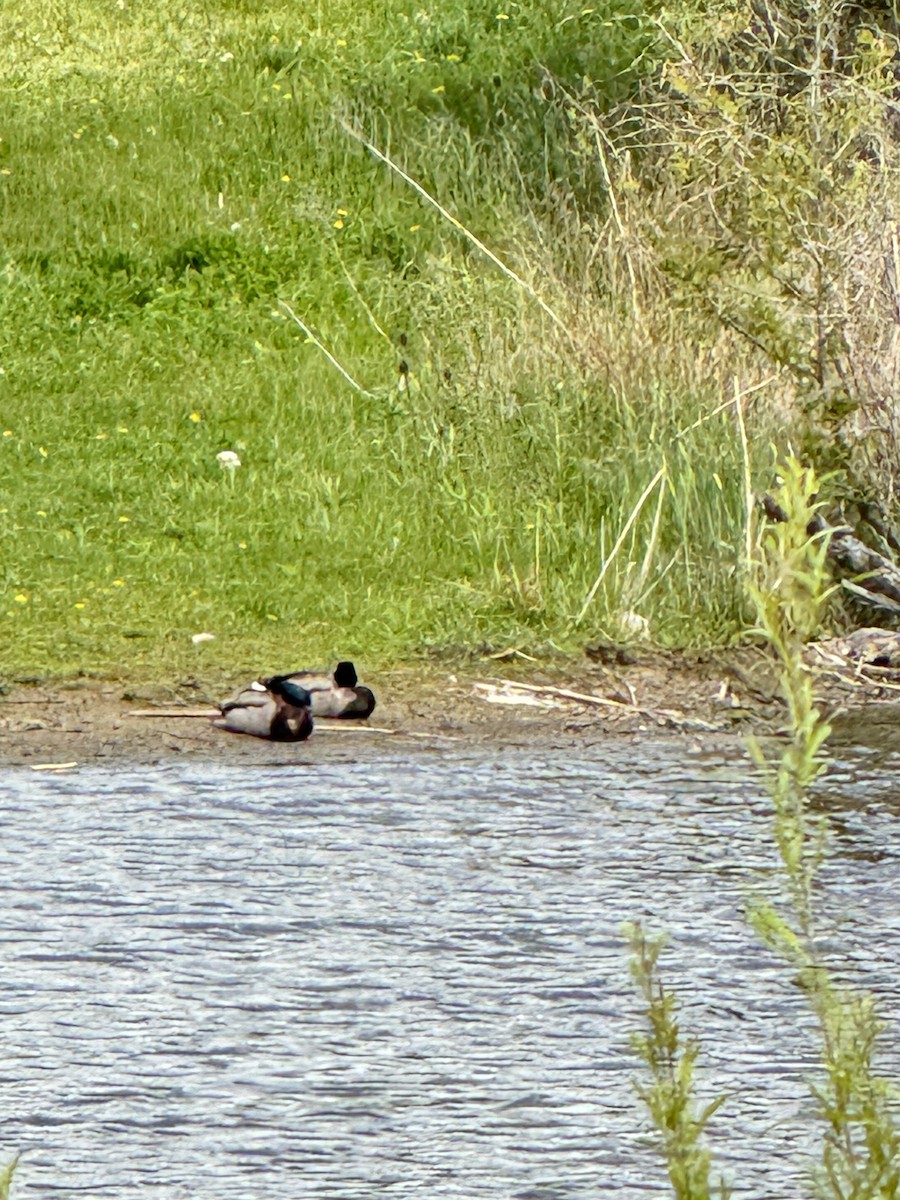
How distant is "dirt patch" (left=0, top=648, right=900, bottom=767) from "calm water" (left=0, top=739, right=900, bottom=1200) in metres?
0.23

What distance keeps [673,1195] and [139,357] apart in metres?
8.64

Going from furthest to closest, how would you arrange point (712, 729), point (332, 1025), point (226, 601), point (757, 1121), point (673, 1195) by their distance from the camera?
point (226, 601) → point (712, 729) → point (332, 1025) → point (757, 1121) → point (673, 1195)

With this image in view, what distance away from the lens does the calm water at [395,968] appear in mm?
4539

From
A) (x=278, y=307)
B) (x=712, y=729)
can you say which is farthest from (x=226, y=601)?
(x=278, y=307)

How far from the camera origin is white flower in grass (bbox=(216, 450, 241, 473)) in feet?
35.7

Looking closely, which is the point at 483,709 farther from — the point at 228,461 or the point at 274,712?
the point at 228,461

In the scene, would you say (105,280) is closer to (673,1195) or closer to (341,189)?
(341,189)

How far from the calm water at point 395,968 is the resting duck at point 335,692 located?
0.31 meters

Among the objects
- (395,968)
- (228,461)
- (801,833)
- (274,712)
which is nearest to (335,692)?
(274,712)

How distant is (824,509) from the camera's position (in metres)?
9.54

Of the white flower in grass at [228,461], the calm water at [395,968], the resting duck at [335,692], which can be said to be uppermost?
the calm water at [395,968]

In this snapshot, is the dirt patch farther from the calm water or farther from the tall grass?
the tall grass

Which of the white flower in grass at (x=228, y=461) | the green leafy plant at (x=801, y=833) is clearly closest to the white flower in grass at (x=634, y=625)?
the white flower in grass at (x=228, y=461)

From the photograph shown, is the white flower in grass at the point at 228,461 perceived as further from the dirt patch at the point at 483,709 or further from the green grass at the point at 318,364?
the dirt patch at the point at 483,709
